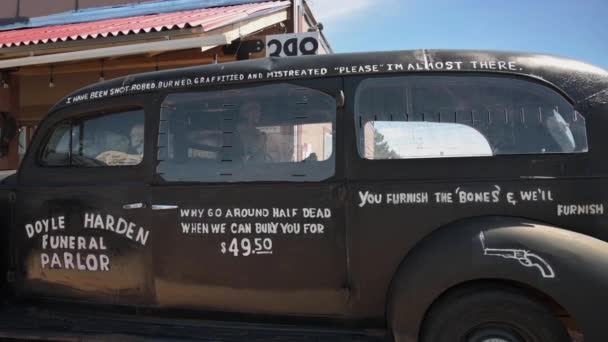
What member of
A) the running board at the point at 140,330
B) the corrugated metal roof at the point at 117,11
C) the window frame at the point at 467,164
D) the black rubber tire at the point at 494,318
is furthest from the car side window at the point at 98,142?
the corrugated metal roof at the point at 117,11

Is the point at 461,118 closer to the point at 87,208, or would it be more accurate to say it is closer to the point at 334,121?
the point at 334,121

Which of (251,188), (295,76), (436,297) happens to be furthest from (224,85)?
(436,297)

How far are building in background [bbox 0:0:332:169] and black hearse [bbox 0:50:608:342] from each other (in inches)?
124

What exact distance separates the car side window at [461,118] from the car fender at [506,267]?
0.46 m

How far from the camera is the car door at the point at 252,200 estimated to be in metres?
2.82

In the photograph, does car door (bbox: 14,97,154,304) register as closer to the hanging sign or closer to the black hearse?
the black hearse

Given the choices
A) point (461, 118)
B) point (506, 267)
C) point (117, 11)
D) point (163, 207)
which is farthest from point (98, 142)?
point (117, 11)

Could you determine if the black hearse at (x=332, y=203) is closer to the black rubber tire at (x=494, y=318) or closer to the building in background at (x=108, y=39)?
the black rubber tire at (x=494, y=318)

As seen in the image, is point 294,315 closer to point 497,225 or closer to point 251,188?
point 251,188

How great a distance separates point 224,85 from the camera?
10.1ft

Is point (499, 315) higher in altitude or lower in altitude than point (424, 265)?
lower

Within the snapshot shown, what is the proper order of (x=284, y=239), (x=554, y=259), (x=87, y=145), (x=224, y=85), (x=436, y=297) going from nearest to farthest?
(x=554, y=259), (x=436, y=297), (x=284, y=239), (x=224, y=85), (x=87, y=145)

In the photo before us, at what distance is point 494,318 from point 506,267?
278 mm

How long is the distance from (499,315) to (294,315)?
1165 millimetres
